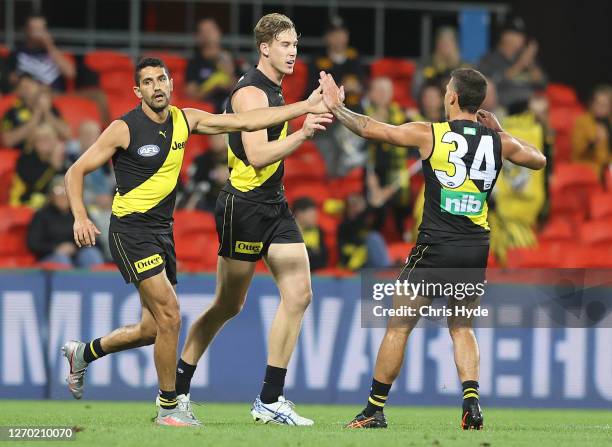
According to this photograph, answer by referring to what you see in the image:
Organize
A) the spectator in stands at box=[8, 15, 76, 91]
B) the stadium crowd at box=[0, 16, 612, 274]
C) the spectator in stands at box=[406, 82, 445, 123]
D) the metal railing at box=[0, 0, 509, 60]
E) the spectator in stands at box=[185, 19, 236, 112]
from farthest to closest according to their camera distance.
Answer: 1. the metal railing at box=[0, 0, 509, 60]
2. the spectator in stands at box=[185, 19, 236, 112]
3. the spectator in stands at box=[8, 15, 76, 91]
4. the spectator in stands at box=[406, 82, 445, 123]
5. the stadium crowd at box=[0, 16, 612, 274]

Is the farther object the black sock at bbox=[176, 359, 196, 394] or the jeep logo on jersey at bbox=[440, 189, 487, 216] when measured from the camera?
the black sock at bbox=[176, 359, 196, 394]

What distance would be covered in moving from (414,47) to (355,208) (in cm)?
385

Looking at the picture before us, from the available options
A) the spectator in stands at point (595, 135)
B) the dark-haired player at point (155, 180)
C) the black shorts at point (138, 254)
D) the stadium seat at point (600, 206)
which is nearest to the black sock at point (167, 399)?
the dark-haired player at point (155, 180)

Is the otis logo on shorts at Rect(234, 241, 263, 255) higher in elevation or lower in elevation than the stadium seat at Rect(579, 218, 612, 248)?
lower

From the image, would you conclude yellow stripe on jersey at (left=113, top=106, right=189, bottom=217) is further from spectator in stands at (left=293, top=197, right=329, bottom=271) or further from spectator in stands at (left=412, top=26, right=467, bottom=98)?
spectator in stands at (left=412, top=26, right=467, bottom=98)

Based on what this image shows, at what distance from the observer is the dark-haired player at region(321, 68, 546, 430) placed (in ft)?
26.4

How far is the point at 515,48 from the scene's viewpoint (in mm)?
15227

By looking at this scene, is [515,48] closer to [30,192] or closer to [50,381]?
[30,192]

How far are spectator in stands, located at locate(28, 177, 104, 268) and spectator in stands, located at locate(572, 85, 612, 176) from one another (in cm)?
639

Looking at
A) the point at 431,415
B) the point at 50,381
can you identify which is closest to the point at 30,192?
the point at 50,381

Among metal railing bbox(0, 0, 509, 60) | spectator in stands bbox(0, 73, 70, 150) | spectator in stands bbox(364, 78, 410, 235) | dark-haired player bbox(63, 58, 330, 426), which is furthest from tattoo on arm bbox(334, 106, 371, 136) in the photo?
metal railing bbox(0, 0, 509, 60)

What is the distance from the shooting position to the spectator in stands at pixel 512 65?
15062 mm

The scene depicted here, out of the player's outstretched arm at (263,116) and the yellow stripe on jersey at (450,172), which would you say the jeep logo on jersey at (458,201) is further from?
the player's outstretched arm at (263,116)

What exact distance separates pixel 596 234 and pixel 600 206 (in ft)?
1.99
